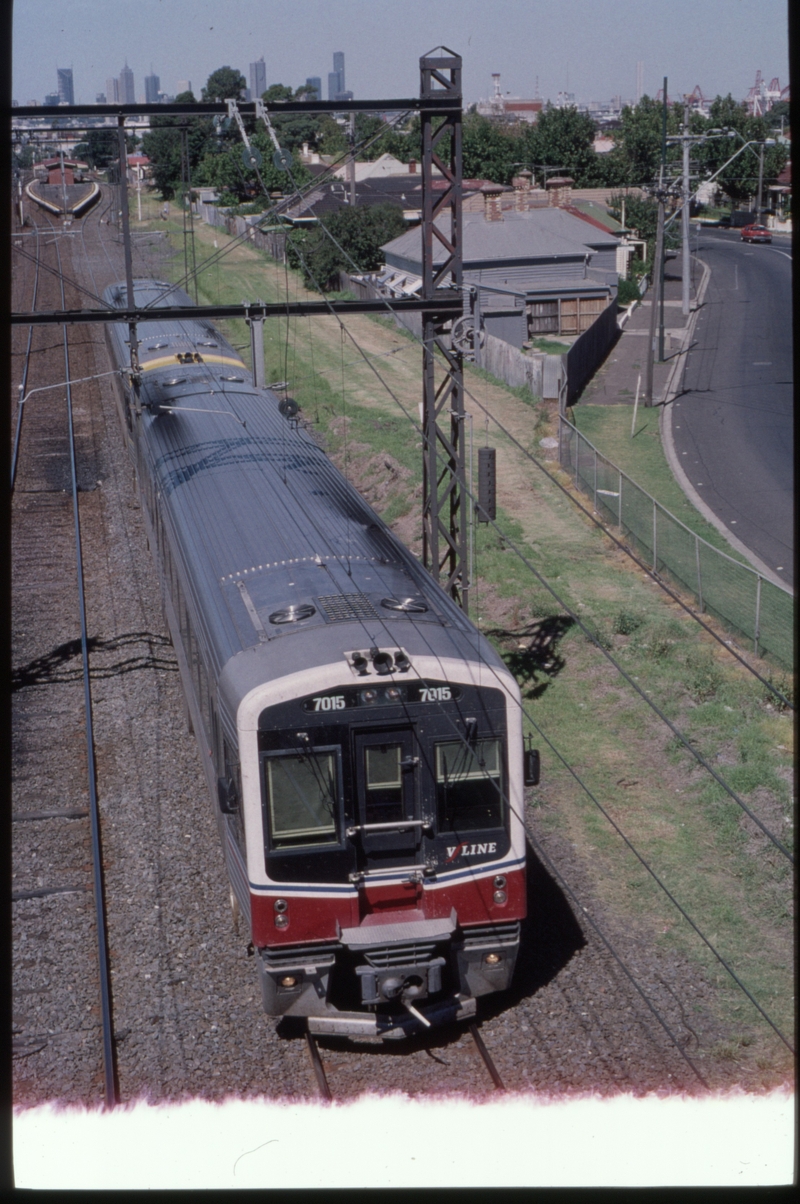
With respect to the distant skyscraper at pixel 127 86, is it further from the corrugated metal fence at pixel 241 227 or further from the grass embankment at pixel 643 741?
the corrugated metal fence at pixel 241 227

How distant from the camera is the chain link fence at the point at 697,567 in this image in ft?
54.5

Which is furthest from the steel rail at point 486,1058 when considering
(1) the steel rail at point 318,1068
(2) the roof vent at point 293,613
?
(2) the roof vent at point 293,613

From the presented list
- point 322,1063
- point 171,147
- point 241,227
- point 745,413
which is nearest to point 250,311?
point 322,1063

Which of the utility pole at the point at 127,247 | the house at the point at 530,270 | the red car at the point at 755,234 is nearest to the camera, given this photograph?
the utility pole at the point at 127,247

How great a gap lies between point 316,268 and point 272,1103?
44.2 m

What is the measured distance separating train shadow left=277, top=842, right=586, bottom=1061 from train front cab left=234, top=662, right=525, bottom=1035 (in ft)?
1.27

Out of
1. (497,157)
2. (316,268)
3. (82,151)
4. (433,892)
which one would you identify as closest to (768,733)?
(433,892)

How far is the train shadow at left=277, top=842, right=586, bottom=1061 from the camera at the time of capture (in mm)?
9258

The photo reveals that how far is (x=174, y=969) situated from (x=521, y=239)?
39519mm

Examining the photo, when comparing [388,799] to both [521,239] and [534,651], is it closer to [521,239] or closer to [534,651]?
[534,651]

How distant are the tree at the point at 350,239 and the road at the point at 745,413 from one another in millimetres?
14209

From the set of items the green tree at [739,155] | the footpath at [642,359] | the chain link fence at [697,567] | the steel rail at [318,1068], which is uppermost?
the green tree at [739,155]

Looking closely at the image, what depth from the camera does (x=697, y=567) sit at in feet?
58.4

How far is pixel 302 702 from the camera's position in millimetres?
8594
